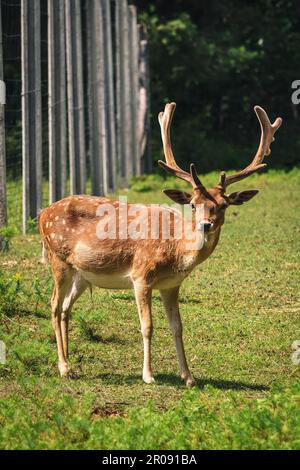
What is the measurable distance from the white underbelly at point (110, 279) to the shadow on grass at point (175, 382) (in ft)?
2.34

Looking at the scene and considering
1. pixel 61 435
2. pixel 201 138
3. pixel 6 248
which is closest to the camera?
pixel 61 435

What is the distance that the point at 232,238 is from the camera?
15.4 m

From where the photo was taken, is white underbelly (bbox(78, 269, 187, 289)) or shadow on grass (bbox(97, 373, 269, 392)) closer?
shadow on grass (bbox(97, 373, 269, 392))

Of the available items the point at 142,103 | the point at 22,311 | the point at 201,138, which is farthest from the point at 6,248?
the point at 201,138

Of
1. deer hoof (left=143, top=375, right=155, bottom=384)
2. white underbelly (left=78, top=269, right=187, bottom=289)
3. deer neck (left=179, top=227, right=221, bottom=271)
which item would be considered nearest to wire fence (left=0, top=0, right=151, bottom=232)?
white underbelly (left=78, top=269, right=187, bottom=289)

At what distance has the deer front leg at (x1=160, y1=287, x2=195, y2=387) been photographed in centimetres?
877

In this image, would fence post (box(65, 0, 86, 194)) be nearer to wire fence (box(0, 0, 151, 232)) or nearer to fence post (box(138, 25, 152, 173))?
wire fence (box(0, 0, 151, 232))

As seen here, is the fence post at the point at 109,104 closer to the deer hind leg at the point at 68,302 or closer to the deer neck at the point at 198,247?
the deer hind leg at the point at 68,302

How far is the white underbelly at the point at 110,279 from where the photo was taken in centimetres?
911

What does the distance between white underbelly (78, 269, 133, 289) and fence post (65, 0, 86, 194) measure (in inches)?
323

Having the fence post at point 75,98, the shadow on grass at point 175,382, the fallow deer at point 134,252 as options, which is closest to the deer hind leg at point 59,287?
the fallow deer at point 134,252

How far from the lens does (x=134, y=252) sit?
357 inches

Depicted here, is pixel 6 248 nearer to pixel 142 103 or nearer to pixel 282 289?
pixel 282 289

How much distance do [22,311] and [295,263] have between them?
413 cm
